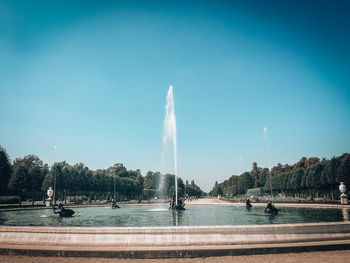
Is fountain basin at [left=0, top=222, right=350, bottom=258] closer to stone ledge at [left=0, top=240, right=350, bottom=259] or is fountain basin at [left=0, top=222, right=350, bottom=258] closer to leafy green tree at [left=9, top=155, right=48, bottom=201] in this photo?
stone ledge at [left=0, top=240, right=350, bottom=259]

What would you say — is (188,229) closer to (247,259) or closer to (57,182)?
(247,259)

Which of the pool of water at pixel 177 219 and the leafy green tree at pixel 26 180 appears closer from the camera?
the pool of water at pixel 177 219

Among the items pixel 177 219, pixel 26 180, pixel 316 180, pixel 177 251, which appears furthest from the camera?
pixel 316 180

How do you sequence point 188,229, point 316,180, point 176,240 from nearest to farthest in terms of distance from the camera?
point 176,240
point 188,229
point 316,180

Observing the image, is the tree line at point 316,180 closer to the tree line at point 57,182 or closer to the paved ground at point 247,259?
the tree line at point 57,182

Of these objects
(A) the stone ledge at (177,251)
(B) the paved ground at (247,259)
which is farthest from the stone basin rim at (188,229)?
(B) the paved ground at (247,259)

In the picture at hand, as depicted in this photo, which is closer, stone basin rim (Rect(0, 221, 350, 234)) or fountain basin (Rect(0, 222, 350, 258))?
fountain basin (Rect(0, 222, 350, 258))

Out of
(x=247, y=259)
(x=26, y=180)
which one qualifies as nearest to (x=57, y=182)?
(x=26, y=180)

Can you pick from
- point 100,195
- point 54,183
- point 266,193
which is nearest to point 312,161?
point 266,193

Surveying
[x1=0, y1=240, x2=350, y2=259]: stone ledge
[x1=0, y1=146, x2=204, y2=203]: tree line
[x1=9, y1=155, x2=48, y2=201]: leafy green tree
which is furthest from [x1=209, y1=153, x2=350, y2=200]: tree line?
[x1=9, y1=155, x2=48, y2=201]: leafy green tree

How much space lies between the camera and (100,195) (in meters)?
80.6

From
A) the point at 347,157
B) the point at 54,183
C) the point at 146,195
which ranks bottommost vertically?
the point at 146,195

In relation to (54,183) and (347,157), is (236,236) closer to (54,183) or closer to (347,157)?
(347,157)

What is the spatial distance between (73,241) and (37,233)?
176 cm
